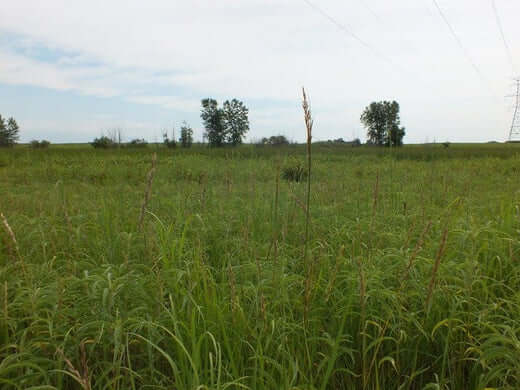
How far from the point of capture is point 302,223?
321 centimetres

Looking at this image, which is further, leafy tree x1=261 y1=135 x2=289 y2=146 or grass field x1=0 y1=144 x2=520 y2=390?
leafy tree x1=261 y1=135 x2=289 y2=146

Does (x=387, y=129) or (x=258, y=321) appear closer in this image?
(x=258, y=321)

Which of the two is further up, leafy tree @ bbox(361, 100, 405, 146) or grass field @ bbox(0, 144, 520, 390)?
leafy tree @ bbox(361, 100, 405, 146)

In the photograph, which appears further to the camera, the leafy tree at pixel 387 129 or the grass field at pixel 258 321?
the leafy tree at pixel 387 129

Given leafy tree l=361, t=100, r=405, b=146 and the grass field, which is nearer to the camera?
the grass field

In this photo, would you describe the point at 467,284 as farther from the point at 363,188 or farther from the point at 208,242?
the point at 363,188

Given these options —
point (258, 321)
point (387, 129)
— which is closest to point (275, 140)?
point (387, 129)

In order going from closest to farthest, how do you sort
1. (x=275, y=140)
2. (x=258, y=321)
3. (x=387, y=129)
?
(x=258, y=321), (x=387, y=129), (x=275, y=140)

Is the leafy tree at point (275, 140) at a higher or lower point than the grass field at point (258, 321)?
higher

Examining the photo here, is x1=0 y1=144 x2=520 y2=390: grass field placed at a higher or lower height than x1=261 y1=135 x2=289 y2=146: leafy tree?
lower

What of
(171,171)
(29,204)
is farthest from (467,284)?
(171,171)

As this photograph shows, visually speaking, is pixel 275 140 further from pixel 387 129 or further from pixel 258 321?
pixel 258 321

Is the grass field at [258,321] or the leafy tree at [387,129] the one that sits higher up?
the leafy tree at [387,129]

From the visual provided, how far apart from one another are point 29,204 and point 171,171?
5.32 metres
